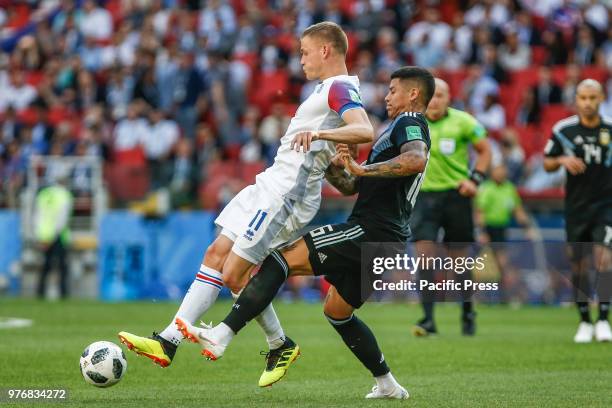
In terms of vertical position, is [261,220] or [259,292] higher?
[261,220]

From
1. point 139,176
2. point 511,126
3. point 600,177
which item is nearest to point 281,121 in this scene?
point 139,176

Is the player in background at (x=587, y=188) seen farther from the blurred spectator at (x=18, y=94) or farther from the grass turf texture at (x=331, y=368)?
the blurred spectator at (x=18, y=94)

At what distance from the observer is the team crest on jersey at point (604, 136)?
39.0 feet

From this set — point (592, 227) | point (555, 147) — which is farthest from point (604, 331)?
point (555, 147)

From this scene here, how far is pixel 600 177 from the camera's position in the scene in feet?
39.2

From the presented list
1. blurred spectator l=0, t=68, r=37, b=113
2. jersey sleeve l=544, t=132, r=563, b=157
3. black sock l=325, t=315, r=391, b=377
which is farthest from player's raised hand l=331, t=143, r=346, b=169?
blurred spectator l=0, t=68, r=37, b=113

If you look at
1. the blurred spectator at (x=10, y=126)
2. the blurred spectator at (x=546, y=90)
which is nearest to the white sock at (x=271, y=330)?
the blurred spectator at (x=546, y=90)

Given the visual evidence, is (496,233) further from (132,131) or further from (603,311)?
(132,131)

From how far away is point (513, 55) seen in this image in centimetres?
2252

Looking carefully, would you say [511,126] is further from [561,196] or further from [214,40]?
[214,40]

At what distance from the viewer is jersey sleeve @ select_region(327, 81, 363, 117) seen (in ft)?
23.8

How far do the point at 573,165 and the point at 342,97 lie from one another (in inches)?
188

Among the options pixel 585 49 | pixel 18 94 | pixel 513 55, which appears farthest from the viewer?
pixel 18 94

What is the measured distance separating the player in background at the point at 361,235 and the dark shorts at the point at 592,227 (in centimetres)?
485
